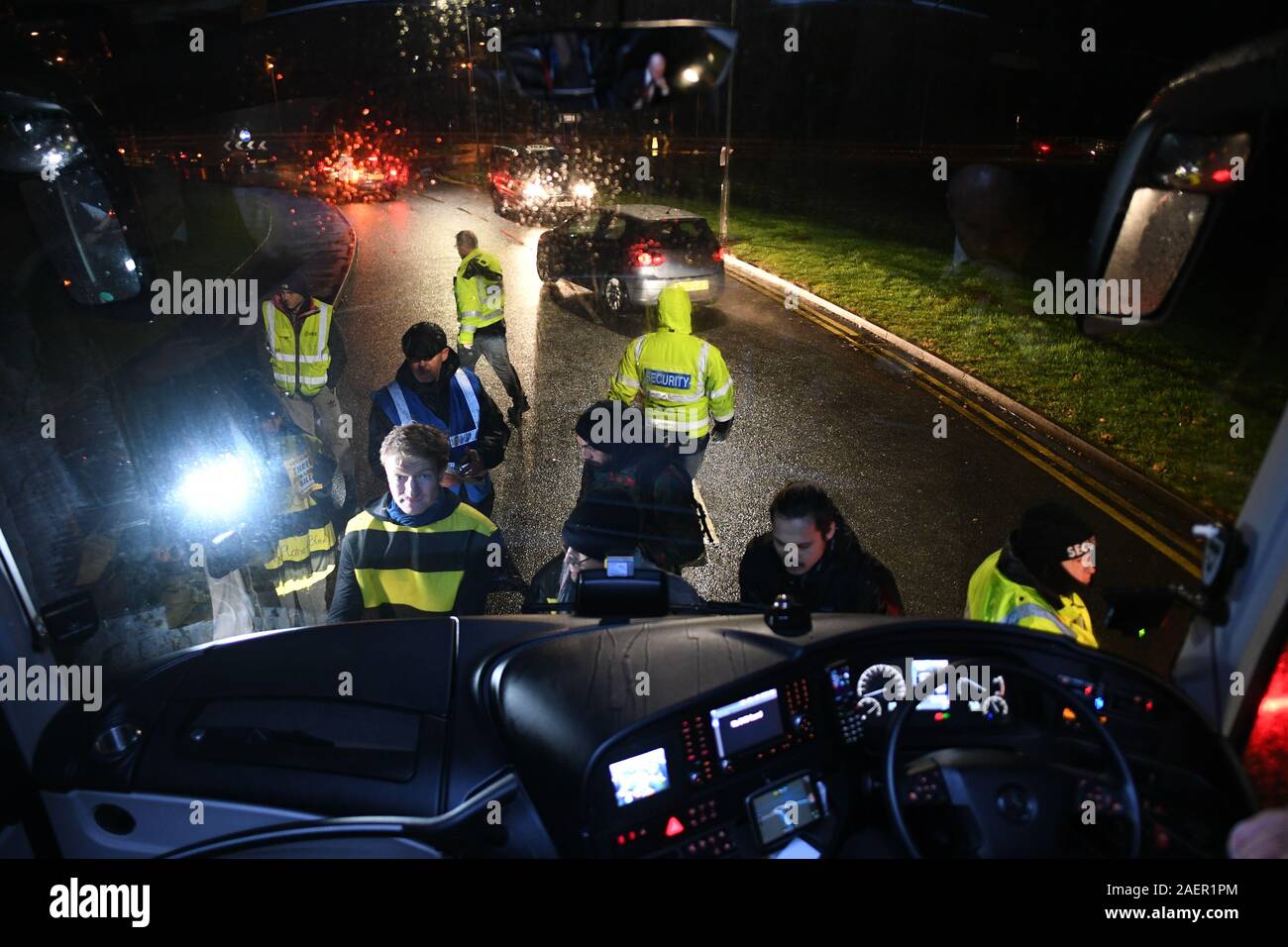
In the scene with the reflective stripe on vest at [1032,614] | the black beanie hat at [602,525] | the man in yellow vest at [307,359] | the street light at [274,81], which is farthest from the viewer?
the street light at [274,81]

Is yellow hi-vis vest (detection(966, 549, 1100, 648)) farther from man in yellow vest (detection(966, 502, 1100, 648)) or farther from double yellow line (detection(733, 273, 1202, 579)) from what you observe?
double yellow line (detection(733, 273, 1202, 579))

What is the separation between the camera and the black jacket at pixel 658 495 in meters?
4.54

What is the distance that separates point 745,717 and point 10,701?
1.99m

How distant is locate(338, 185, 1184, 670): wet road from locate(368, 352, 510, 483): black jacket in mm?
1265

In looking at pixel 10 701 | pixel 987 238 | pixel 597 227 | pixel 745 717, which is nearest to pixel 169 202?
pixel 597 227

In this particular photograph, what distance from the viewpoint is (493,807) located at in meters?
1.99

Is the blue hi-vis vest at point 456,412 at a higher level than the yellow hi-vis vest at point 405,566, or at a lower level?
higher

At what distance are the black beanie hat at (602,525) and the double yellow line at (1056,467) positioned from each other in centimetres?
280

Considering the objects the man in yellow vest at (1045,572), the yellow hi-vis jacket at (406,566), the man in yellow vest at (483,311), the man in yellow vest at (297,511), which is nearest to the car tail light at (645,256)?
the man in yellow vest at (483,311)

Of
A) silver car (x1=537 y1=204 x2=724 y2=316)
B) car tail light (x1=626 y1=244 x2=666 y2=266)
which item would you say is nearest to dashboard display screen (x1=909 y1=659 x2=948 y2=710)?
silver car (x1=537 y1=204 x2=724 y2=316)

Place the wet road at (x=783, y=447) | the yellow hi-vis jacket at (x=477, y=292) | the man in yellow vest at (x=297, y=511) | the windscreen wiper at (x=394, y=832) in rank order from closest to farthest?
the windscreen wiper at (x=394, y=832)
the man in yellow vest at (x=297, y=511)
the wet road at (x=783, y=447)
the yellow hi-vis jacket at (x=477, y=292)

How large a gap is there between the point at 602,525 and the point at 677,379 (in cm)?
186

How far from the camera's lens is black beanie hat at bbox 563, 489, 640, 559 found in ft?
12.2

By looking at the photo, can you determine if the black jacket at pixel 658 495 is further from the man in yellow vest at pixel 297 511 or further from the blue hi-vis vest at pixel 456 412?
the man in yellow vest at pixel 297 511
